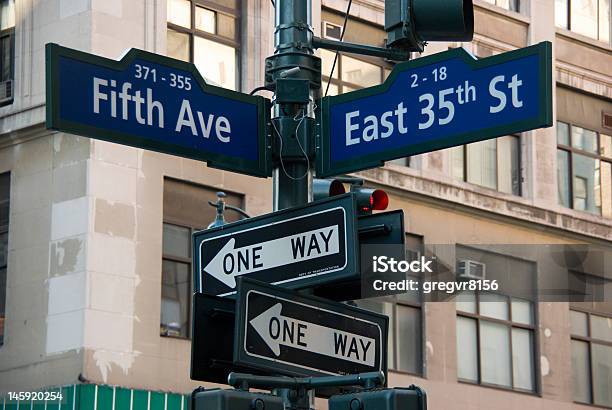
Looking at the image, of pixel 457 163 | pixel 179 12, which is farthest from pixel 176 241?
pixel 457 163

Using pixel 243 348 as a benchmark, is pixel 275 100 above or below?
above

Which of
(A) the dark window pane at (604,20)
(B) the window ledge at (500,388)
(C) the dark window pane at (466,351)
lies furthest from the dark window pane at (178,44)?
(A) the dark window pane at (604,20)

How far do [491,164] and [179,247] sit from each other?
7.81 meters

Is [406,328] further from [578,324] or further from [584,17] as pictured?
[584,17]

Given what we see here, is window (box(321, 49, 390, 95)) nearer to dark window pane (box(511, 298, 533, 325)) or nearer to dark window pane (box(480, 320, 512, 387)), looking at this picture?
dark window pane (box(480, 320, 512, 387))

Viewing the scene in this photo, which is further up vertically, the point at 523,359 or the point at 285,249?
the point at 523,359

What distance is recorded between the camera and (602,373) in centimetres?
2889

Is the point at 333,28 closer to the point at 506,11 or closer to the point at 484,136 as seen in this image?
the point at 506,11

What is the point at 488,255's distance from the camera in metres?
27.7

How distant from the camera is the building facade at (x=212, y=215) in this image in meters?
22.0

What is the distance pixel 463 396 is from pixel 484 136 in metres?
19.7

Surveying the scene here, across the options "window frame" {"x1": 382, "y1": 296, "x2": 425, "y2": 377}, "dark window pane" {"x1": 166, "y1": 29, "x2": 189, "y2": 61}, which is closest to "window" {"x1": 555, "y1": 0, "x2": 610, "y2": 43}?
"window frame" {"x1": 382, "y1": 296, "x2": 425, "y2": 377}

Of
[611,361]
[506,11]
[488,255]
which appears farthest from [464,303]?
[506,11]

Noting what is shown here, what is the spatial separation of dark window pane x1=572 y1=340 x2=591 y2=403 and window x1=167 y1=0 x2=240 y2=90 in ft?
29.8
